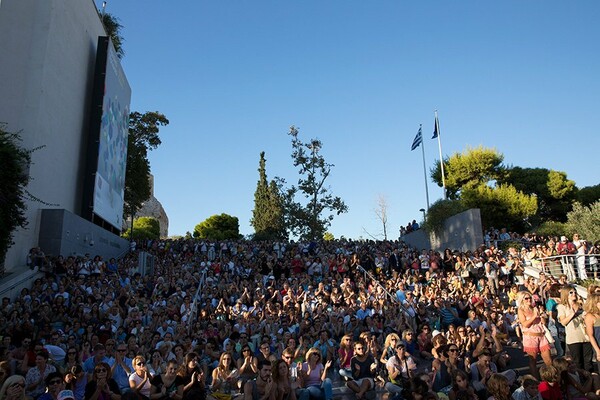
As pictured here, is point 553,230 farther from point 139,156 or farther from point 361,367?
point 139,156

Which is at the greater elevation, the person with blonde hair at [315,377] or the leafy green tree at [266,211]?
the leafy green tree at [266,211]

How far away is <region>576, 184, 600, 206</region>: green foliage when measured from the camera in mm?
38062

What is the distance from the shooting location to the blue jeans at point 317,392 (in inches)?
287

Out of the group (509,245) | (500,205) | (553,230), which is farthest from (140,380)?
(500,205)

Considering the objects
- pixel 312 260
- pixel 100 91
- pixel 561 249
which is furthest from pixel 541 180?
pixel 100 91

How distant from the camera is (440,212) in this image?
22.7 meters

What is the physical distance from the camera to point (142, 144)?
107ft

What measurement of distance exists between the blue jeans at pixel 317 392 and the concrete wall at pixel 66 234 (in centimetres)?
1186

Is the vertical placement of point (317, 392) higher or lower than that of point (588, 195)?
lower

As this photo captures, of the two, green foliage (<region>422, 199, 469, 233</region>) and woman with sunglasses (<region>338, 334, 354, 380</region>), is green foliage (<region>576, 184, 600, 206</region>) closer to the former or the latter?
green foliage (<region>422, 199, 469, 233</region>)

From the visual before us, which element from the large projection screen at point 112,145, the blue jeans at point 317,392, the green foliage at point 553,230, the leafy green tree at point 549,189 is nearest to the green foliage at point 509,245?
the green foliage at point 553,230

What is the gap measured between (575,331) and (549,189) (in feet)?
111

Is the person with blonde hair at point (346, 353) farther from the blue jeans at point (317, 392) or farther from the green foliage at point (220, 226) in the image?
the green foliage at point (220, 226)

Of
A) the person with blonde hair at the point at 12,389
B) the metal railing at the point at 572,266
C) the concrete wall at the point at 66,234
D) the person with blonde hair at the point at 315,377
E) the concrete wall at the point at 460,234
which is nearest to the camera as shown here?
the person with blonde hair at the point at 12,389
